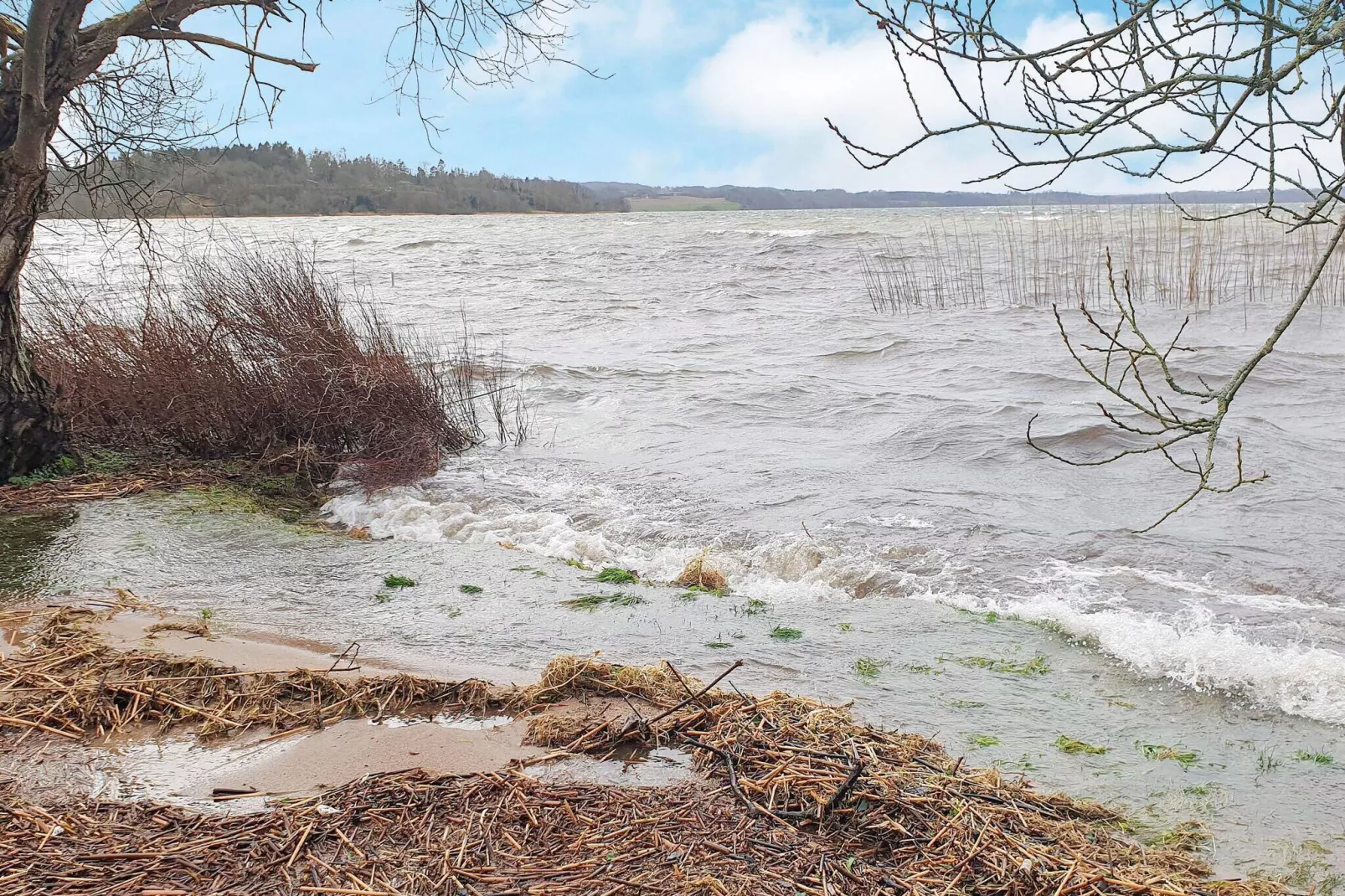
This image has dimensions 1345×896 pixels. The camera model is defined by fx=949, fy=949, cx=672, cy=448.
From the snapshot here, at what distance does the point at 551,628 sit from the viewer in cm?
472

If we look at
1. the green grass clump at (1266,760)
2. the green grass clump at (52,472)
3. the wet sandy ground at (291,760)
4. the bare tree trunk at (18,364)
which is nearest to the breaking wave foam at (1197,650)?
the green grass clump at (1266,760)

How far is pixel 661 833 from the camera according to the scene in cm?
263

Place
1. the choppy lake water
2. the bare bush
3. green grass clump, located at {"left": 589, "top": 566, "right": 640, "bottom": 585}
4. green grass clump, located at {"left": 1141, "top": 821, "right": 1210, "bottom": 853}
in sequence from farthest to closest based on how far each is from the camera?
the bare bush
green grass clump, located at {"left": 589, "top": 566, "right": 640, "bottom": 585}
the choppy lake water
green grass clump, located at {"left": 1141, "top": 821, "right": 1210, "bottom": 853}

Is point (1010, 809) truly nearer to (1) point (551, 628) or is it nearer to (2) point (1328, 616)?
(1) point (551, 628)

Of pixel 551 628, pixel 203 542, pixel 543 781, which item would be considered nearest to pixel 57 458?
pixel 203 542

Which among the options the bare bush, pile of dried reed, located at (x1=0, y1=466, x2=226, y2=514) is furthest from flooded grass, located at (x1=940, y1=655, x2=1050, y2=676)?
pile of dried reed, located at (x1=0, y1=466, x2=226, y2=514)

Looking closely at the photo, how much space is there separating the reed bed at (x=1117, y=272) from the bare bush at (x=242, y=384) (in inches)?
475

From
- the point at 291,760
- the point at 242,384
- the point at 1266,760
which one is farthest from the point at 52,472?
the point at 1266,760

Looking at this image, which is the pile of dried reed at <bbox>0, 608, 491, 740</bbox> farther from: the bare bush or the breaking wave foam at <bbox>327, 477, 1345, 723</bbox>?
the bare bush

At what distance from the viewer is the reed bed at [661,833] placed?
2422mm

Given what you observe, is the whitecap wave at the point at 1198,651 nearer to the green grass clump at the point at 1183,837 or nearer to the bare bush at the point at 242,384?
the green grass clump at the point at 1183,837

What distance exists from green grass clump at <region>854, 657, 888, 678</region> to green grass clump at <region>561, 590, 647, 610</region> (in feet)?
4.38

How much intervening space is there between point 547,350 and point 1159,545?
433 inches

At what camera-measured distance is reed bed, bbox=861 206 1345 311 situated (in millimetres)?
18734
